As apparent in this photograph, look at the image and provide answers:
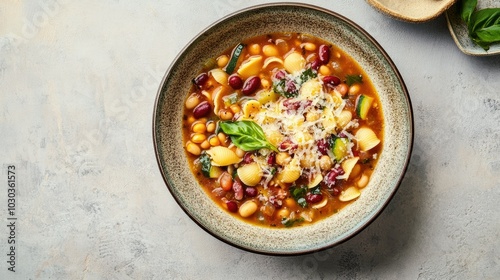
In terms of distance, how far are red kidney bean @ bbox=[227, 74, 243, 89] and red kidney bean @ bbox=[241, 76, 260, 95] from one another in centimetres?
4

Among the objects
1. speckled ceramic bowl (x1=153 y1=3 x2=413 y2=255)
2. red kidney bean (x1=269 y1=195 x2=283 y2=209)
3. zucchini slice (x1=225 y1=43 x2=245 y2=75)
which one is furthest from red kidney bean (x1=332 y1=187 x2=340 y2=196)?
zucchini slice (x1=225 y1=43 x2=245 y2=75)

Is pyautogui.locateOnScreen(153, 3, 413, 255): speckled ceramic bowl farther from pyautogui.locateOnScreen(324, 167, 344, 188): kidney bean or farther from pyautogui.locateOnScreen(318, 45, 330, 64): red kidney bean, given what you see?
pyautogui.locateOnScreen(324, 167, 344, 188): kidney bean

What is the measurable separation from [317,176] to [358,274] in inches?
38.5

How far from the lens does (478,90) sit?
14.0ft

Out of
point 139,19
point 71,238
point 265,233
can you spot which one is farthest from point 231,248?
point 139,19

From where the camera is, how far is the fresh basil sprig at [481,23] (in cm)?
396

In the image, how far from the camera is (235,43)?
162 inches

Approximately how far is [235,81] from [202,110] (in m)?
0.34

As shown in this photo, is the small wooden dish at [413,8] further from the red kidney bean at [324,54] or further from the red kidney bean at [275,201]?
the red kidney bean at [275,201]

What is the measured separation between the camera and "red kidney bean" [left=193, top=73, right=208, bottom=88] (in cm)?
405

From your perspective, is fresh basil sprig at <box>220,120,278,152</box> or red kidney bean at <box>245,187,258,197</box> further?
red kidney bean at <box>245,187,258,197</box>

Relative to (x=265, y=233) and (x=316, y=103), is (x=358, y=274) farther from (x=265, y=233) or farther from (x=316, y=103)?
(x=316, y=103)

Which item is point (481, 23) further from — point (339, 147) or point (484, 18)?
point (339, 147)

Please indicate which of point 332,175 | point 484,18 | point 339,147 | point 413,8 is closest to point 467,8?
point 484,18
